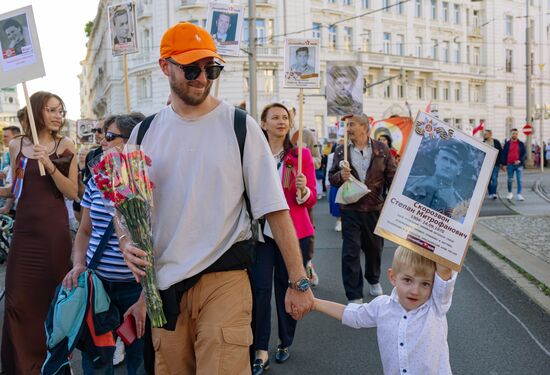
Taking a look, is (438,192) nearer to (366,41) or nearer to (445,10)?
(366,41)

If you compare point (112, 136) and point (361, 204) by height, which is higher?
point (112, 136)

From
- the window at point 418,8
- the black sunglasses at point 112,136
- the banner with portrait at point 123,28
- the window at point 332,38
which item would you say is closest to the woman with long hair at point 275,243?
the black sunglasses at point 112,136

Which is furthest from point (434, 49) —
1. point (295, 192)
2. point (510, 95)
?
point (295, 192)

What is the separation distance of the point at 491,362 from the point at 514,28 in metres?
59.8

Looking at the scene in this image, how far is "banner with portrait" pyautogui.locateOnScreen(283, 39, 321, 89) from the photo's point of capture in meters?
6.41

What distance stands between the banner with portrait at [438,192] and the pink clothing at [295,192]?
216cm

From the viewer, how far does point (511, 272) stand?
22.5ft

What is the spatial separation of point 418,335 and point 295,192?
2295mm

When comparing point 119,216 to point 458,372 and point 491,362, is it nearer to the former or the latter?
point 458,372

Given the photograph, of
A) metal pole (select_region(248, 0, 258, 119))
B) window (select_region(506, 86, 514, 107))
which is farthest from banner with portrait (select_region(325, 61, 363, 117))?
window (select_region(506, 86, 514, 107))

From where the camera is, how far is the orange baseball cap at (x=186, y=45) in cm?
261

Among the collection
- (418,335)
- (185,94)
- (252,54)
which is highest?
(252,54)

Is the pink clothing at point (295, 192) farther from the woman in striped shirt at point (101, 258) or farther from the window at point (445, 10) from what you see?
the window at point (445, 10)

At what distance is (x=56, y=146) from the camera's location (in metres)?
4.16
